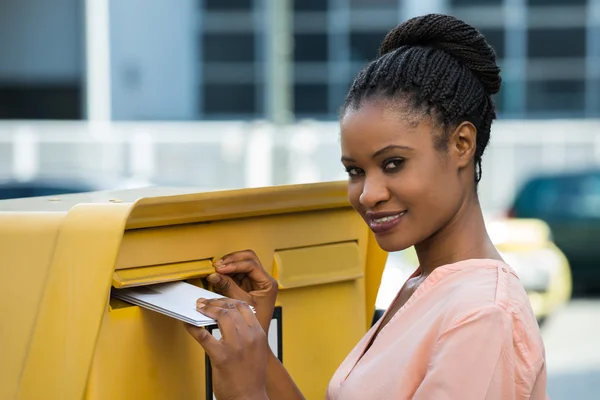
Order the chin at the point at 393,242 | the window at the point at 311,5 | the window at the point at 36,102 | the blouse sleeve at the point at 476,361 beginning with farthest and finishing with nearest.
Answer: the window at the point at 36,102 → the window at the point at 311,5 → the chin at the point at 393,242 → the blouse sleeve at the point at 476,361

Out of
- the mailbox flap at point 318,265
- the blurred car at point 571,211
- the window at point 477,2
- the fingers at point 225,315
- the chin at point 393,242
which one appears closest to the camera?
the fingers at point 225,315

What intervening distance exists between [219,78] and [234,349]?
16699mm

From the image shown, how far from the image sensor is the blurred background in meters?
14.7

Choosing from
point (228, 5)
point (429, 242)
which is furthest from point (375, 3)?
point (429, 242)

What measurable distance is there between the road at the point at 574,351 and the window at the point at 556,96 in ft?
26.0

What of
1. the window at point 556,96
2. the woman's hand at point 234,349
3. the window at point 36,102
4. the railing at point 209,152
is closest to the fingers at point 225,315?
the woman's hand at point 234,349

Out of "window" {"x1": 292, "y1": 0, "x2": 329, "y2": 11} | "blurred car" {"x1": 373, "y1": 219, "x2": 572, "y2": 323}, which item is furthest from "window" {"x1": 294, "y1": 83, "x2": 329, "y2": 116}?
"blurred car" {"x1": 373, "y1": 219, "x2": 572, "y2": 323}

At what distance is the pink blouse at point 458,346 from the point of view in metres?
1.60

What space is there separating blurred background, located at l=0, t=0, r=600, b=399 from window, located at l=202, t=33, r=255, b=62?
0.02m

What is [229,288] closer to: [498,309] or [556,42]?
[498,309]

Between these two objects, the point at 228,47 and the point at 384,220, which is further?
the point at 228,47

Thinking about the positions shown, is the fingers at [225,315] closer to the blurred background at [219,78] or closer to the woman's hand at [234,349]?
the woman's hand at [234,349]

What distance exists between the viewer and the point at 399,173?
177 cm

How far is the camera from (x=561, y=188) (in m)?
10.7
